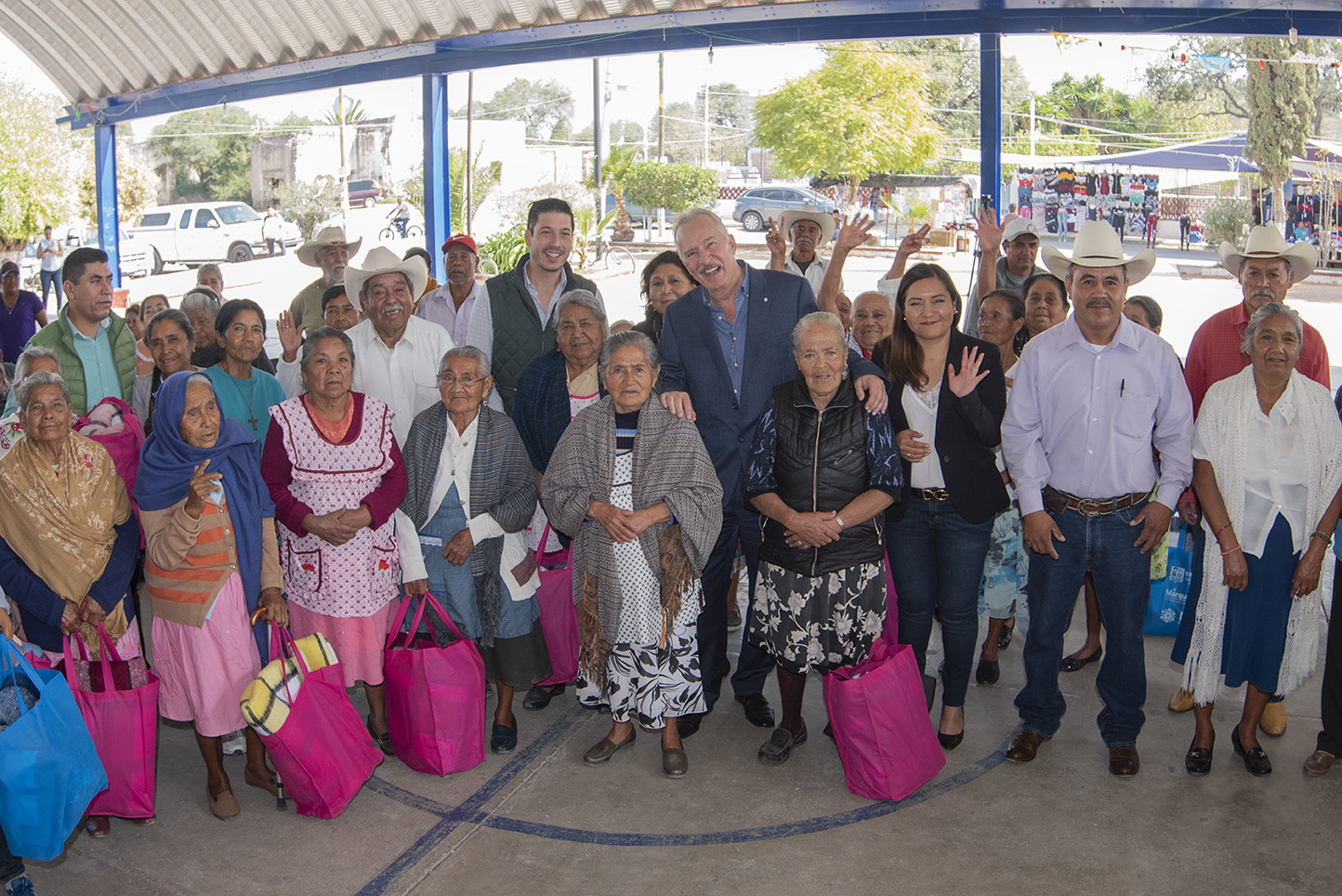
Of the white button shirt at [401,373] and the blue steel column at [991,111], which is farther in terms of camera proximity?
the blue steel column at [991,111]

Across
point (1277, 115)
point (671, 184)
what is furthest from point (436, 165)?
point (671, 184)

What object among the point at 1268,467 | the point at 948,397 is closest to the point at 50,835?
the point at 948,397

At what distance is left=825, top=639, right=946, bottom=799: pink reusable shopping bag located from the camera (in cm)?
374

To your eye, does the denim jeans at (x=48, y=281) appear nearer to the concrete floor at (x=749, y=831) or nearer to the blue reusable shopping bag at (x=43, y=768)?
the concrete floor at (x=749, y=831)

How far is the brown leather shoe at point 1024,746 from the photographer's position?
13.5ft

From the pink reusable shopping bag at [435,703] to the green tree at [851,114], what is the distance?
86.6ft

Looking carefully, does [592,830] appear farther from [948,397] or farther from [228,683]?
[948,397]

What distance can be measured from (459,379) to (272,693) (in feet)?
4.36

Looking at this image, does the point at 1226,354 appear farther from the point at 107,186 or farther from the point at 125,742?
the point at 107,186

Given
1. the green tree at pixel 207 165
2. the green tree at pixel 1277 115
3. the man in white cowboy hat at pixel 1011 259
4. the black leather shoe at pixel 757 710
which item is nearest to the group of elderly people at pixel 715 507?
the black leather shoe at pixel 757 710

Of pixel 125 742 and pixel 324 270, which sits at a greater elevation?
pixel 324 270

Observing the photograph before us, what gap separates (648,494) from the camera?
3.97 meters

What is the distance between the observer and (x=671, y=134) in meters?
69.2

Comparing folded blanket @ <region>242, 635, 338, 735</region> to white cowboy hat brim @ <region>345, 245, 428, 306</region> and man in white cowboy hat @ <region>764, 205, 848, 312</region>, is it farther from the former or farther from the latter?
man in white cowboy hat @ <region>764, 205, 848, 312</region>
